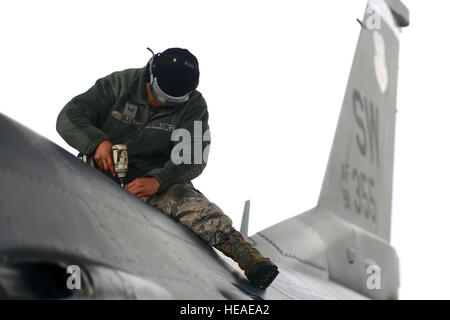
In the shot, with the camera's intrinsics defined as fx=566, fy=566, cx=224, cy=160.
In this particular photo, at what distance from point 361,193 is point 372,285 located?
1.08 metres

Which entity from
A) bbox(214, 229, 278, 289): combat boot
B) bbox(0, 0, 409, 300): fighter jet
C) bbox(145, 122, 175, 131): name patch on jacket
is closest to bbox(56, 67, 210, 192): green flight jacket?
bbox(145, 122, 175, 131): name patch on jacket

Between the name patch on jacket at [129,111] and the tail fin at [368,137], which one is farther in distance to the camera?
the tail fin at [368,137]

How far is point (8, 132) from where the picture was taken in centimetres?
189

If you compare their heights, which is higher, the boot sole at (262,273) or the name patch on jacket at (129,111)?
the name patch on jacket at (129,111)

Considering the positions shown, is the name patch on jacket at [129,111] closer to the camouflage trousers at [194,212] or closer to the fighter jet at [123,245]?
the camouflage trousers at [194,212]

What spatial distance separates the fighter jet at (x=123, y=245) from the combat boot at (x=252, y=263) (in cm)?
5

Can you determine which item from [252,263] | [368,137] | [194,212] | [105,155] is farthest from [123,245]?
[368,137]

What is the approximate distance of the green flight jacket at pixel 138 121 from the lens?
2.99 meters

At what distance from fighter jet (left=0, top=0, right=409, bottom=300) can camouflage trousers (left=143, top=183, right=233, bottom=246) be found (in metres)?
0.07

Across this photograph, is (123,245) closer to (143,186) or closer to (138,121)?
(143,186)

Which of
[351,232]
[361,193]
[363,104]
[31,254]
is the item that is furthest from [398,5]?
[31,254]

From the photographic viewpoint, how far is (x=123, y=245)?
1936 millimetres

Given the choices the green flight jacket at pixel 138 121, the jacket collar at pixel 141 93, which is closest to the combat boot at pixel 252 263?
the green flight jacket at pixel 138 121

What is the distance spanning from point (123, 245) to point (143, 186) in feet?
3.04
